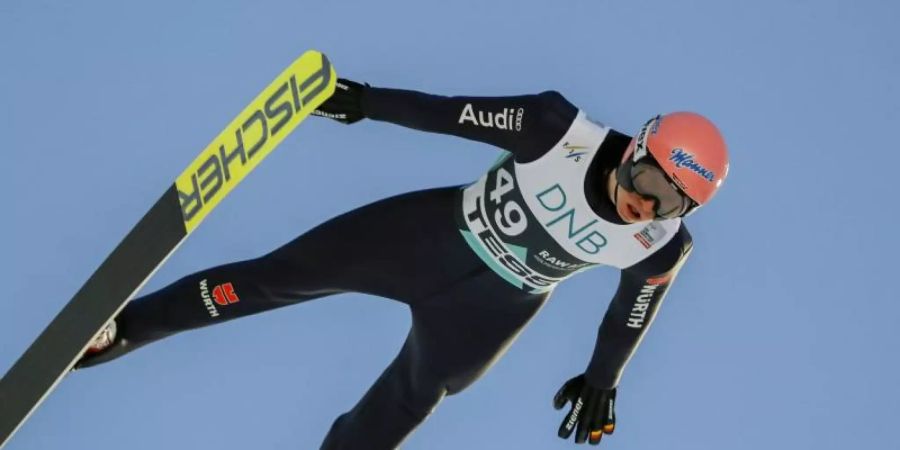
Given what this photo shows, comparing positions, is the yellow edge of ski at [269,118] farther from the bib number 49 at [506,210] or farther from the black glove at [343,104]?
the bib number 49 at [506,210]

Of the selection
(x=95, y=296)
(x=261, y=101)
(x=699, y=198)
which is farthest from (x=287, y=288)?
(x=699, y=198)

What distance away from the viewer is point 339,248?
4336mm

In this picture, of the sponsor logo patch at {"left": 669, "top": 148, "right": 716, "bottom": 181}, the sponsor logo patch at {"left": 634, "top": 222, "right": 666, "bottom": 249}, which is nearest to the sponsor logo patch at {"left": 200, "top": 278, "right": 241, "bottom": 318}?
the sponsor logo patch at {"left": 634, "top": 222, "right": 666, "bottom": 249}

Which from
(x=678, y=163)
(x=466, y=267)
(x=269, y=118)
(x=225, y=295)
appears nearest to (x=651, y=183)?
(x=678, y=163)

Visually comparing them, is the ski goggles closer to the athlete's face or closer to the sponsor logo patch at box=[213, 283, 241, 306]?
the athlete's face

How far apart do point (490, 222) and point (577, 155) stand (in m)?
0.33

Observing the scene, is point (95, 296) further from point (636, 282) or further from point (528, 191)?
point (636, 282)

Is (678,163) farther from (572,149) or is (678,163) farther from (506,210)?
(506,210)

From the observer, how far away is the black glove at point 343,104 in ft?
13.4

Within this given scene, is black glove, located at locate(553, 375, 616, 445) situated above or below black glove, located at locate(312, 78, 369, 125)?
below

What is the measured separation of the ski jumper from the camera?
419 centimetres

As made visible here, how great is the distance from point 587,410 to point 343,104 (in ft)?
3.84

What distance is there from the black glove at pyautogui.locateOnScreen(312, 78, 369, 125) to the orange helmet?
2.30ft

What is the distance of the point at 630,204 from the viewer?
4082 mm
